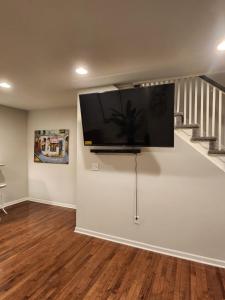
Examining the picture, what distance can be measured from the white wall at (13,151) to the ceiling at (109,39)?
78.0 inches

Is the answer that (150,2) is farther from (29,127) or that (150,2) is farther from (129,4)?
(29,127)

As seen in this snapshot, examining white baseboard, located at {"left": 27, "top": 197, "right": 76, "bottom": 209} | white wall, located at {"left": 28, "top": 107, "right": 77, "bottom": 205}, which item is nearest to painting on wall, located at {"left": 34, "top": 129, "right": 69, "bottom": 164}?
white wall, located at {"left": 28, "top": 107, "right": 77, "bottom": 205}

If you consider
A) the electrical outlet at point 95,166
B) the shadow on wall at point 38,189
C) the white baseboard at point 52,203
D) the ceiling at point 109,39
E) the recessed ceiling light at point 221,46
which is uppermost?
the ceiling at point 109,39

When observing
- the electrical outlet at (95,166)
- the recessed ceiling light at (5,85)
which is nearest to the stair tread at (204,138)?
the electrical outlet at (95,166)

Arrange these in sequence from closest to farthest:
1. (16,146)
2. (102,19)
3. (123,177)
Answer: (102,19), (123,177), (16,146)

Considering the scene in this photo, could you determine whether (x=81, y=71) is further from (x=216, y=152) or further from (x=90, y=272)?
(x=90, y=272)

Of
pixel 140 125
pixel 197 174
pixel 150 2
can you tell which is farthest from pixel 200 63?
pixel 197 174

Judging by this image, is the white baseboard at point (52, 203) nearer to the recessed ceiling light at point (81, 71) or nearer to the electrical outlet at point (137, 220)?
the electrical outlet at point (137, 220)

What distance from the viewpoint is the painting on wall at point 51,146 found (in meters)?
4.47

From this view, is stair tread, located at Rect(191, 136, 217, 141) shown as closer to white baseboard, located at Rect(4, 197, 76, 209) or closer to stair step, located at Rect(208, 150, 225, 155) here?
stair step, located at Rect(208, 150, 225, 155)

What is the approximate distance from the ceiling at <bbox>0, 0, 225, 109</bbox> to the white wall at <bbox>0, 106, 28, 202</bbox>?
1.98 metres

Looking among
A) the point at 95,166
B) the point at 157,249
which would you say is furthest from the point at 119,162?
the point at 157,249

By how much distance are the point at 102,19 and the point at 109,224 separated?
267cm

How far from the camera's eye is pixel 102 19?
141 cm
